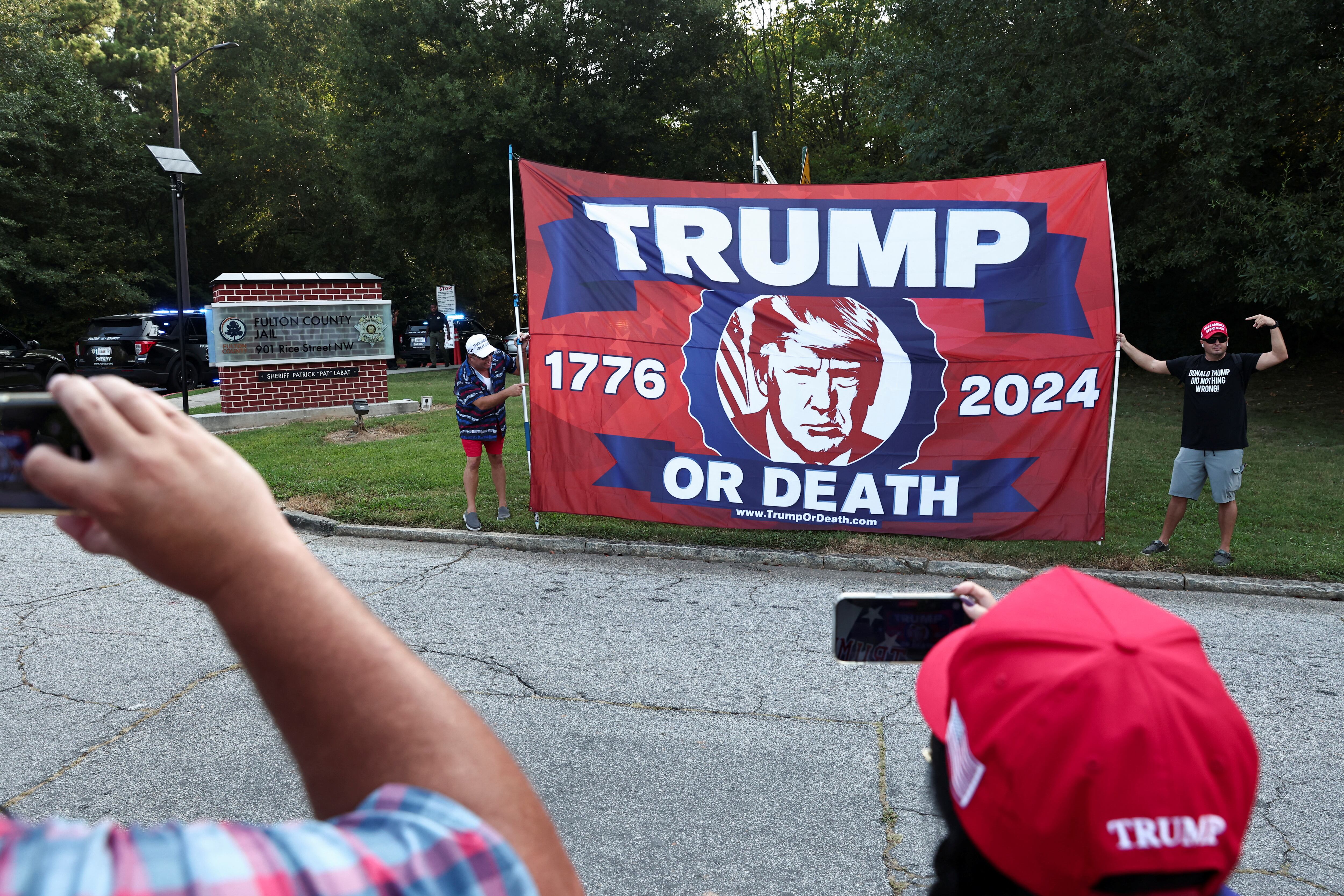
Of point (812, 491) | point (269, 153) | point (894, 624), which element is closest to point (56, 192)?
point (269, 153)

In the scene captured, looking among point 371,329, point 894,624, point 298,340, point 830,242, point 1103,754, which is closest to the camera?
point 1103,754

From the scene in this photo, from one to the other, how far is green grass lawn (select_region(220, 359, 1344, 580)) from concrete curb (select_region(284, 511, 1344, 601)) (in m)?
0.18

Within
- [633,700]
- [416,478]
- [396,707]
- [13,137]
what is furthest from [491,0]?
[396,707]

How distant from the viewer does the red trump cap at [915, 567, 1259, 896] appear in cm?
97

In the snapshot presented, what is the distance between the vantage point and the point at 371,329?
15664 millimetres

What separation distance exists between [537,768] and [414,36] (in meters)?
24.5

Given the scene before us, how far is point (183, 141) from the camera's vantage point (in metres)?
36.2

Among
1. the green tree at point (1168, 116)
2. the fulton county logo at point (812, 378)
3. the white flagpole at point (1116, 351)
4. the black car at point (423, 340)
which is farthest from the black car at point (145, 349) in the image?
the white flagpole at point (1116, 351)

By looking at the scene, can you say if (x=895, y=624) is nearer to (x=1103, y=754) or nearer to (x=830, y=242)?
(x=1103, y=754)

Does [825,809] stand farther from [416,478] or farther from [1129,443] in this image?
[1129,443]

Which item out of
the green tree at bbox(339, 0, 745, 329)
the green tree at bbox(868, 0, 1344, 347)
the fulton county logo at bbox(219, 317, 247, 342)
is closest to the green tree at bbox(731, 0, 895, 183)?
the green tree at bbox(339, 0, 745, 329)

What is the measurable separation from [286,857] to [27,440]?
432 millimetres

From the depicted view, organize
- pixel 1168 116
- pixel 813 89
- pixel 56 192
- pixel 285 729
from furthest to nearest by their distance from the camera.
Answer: pixel 813 89, pixel 56 192, pixel 1168 116, pixel 285 729

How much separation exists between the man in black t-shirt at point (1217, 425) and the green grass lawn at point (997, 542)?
1.12 feet
